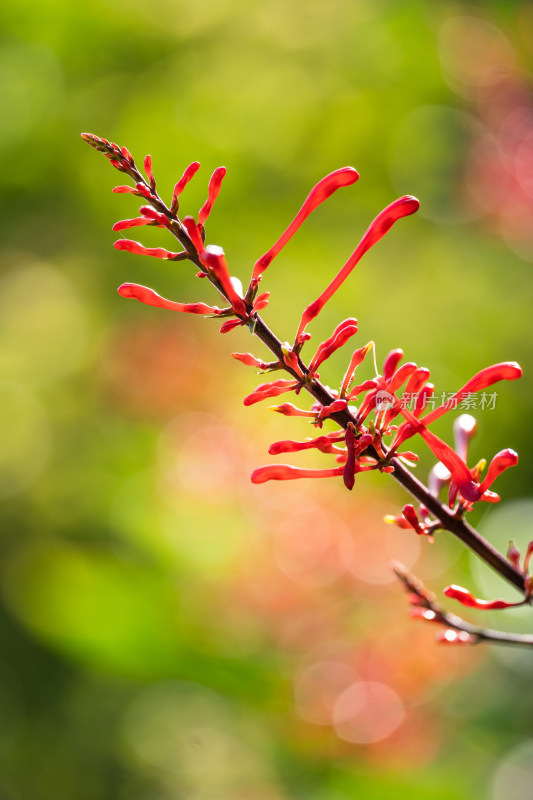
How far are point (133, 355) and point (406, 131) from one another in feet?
9.26

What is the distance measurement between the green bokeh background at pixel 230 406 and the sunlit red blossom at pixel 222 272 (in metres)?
2.18

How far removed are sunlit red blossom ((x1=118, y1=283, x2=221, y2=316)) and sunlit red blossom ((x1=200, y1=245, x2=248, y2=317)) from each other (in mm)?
42

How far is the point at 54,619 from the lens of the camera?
124 inches

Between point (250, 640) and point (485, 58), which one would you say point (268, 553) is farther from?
point (485, 58)

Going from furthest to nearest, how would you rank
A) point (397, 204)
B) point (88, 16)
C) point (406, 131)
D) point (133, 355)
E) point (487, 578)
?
point (406, 131), point (88, 16), point (133, 355), point (487, 578), point (397, 204)

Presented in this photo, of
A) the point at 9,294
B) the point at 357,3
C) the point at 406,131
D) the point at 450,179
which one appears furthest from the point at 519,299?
the point at 9,294

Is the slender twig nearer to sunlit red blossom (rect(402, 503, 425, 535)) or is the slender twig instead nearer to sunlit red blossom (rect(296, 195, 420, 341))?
sunlit red blossom (rect(402, 503, 425, 535))

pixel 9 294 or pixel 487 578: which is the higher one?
pixel 9 294

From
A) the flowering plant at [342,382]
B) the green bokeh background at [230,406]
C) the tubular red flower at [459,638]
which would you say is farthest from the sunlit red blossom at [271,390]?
the green bokeh background at [230,406]

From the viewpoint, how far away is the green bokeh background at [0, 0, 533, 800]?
9.58 ft

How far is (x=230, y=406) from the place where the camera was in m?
4.09

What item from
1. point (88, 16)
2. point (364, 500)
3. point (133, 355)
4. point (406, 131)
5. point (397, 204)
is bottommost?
point (364, 500)

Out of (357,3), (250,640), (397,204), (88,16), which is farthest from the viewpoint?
(357,3)

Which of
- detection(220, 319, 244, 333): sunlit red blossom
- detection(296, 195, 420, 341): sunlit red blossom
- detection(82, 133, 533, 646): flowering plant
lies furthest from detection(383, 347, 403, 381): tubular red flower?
detection(220, 319, 244, 333): sunlit red blossom
